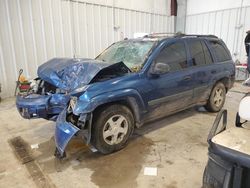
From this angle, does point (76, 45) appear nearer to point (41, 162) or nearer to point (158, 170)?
point (41, 162)

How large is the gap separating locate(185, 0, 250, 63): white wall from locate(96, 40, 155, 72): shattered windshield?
6.02m

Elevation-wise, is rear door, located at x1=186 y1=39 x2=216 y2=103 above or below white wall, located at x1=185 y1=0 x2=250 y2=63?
below

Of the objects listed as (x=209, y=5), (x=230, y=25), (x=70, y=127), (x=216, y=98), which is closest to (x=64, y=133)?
(x=70, y=127)

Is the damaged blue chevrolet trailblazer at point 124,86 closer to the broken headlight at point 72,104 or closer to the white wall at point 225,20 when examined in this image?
the broken headlight at point 72,104

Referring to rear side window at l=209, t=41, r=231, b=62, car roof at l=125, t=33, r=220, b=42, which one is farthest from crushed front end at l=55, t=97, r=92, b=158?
rear side window at l=209, t=41, r=231, b=62

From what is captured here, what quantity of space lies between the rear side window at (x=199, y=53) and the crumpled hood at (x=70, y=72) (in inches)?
67.5

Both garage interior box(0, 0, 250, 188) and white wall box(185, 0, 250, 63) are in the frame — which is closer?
garage interior box(0, 0, 250, 188)

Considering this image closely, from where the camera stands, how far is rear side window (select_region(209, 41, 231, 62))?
4.27 m

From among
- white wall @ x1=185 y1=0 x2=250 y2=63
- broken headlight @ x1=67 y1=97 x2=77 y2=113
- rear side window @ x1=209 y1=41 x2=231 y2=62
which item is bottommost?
broken headlight @ x1=67 y1=97 x2=77 y2=113

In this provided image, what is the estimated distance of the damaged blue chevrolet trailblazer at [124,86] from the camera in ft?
8.66

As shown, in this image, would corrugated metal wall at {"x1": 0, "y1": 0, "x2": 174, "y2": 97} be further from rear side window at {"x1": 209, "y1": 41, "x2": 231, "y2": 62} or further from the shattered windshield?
rear side window at {"x1": 209, "y1": 41, "x2": 231, "y2": 62}

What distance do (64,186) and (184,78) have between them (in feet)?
7.86

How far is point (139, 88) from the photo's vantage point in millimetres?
2980

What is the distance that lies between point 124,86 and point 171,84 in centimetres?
89
